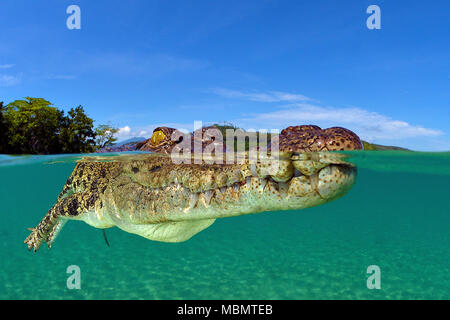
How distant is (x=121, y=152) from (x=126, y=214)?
3.88m

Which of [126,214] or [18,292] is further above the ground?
[126,214]

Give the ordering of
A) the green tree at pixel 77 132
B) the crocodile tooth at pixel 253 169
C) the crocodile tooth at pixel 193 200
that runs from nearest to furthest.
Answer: the crocodile tooth at pixel 253 169 → the crocodile tooth at pixel 193 200 → the green tree at pixel 77 132

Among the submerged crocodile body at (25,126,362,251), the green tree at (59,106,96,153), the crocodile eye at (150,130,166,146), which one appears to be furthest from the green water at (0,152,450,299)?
the green tree at (59,106,96,153)

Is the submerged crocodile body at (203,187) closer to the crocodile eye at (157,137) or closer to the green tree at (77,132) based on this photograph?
the crocodile eye at (157,137)

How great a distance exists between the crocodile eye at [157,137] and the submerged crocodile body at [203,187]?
0.05 ft

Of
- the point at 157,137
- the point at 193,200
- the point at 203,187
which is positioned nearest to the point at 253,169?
the point at 203,187

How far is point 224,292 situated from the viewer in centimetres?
780

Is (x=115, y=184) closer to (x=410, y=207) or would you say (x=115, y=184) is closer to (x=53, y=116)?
(x=53, y=116)

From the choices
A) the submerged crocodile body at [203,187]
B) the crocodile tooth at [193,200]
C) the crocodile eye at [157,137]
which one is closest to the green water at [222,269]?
the submerged crocodile body at [203,187]

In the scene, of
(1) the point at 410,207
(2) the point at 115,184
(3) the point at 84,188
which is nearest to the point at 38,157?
(3) the point at 84,188

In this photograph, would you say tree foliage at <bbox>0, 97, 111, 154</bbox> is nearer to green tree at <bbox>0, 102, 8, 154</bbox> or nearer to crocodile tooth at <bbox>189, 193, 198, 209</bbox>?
green tree at <bbox>0, 102, 8, 154</bbox>

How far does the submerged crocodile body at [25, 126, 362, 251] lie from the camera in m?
2.39

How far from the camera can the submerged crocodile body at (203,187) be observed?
239 centimetres
